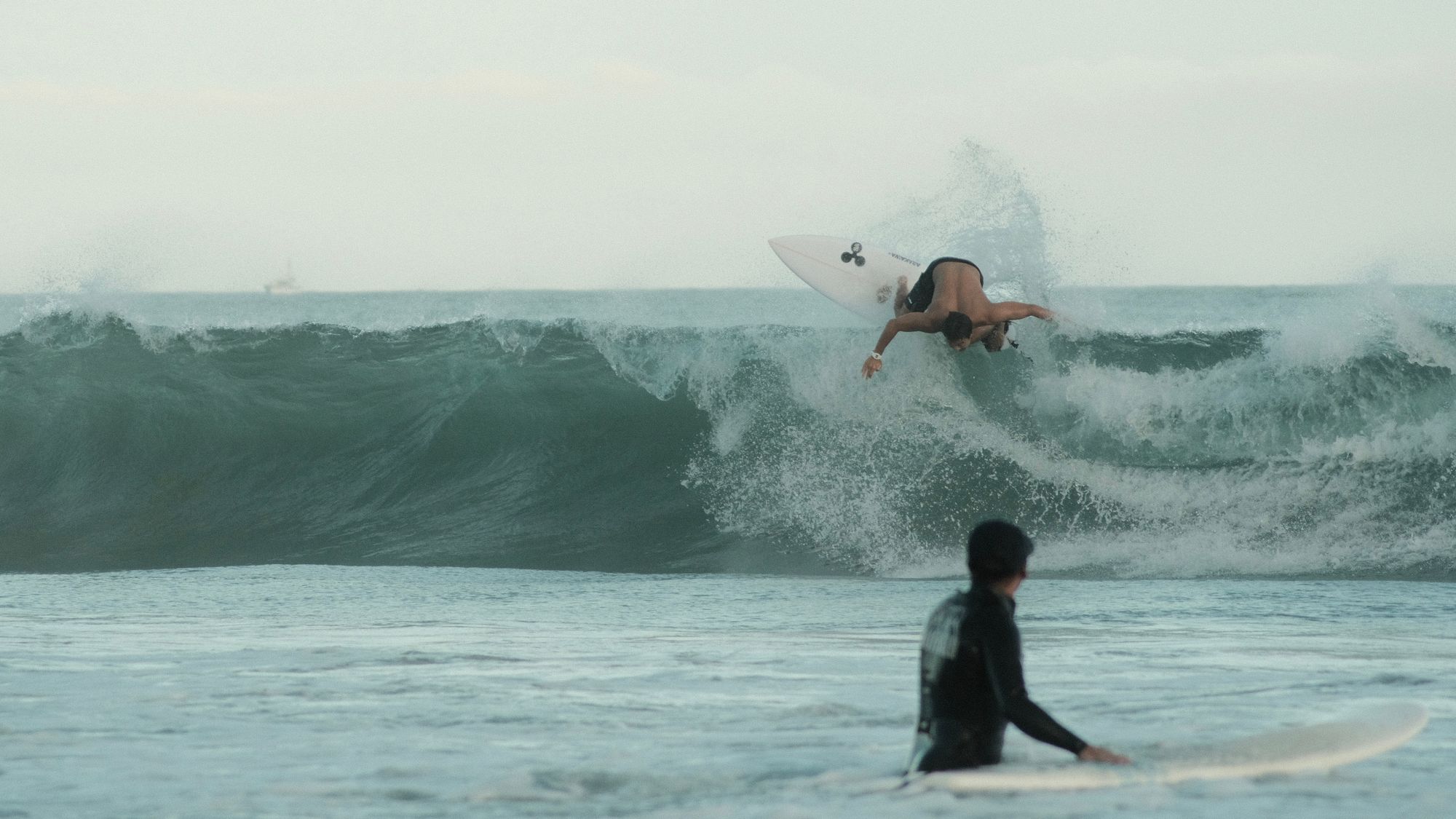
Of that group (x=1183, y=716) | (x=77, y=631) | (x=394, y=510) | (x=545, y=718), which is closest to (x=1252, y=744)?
(x=1183, y=716)

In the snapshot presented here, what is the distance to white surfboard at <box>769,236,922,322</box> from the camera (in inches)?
449

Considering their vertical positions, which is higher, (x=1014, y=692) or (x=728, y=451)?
(x=728, y=451)

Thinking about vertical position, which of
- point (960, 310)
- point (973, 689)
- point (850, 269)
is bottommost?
point (973, 689)

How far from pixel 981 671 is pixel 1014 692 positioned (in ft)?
0.38

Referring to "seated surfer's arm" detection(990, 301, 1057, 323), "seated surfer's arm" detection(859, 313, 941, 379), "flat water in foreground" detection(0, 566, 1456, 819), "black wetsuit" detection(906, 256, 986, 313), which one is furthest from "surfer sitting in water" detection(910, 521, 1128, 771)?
"black wetsuit" detection(906, 256, 986, 313)

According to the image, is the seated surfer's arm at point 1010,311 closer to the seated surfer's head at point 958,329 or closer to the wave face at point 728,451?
the seated surfer's head at point 958,329

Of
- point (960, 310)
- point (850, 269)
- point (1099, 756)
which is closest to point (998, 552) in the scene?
point (1099, 756)

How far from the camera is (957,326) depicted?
388 inches

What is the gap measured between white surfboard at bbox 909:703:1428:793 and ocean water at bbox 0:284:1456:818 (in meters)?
0.07

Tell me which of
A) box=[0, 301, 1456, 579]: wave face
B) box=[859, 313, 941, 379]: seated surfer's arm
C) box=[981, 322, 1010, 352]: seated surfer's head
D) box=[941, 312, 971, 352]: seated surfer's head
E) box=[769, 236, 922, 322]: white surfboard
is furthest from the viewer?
box=[769, 236, 922, 322]: white surfboard

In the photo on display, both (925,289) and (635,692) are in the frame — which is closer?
(635,692)

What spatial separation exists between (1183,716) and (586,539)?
6.64 meters

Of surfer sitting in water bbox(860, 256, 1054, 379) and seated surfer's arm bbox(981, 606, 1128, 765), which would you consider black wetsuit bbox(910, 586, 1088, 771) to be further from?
surfer sitting in water bbox(860, 256, 1054, 379)

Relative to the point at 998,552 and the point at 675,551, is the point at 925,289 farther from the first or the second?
the point at 998,552
